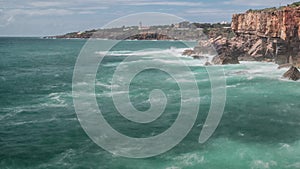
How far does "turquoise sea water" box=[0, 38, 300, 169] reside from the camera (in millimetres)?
24344

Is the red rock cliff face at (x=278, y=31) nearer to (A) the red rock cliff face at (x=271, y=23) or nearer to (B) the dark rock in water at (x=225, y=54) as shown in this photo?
(A) the red rock cliff face at (x=271, y=23)

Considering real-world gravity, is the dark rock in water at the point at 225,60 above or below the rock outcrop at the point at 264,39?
below

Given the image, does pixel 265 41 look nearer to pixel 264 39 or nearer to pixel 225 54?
pixel 264 39

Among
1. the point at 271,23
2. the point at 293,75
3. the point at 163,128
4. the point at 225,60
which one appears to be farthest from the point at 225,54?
the point at 163,128

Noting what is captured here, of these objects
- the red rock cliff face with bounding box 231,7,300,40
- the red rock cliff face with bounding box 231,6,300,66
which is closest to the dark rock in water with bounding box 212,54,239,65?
the red rock cliff face with bounding box 231,6,300,66

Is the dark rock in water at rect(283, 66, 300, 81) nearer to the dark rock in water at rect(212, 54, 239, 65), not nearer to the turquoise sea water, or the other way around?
the turquoise sea water

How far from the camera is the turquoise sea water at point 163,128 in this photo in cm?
2434

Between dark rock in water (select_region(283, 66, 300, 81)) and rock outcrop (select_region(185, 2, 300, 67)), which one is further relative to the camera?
rock outcrop (select_region(185, 2, 300, 67))

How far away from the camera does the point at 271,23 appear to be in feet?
216

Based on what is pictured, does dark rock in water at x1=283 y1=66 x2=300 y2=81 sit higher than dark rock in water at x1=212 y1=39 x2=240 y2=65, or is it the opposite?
dark rock in water at x1=212 y1=39 x2=240 y2=65

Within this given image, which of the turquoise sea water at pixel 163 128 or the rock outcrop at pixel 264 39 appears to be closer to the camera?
the turquoise sea water at pixel 163 128

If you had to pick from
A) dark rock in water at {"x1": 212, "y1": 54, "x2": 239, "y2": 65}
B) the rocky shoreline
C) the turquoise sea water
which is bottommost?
the turquoise sea water

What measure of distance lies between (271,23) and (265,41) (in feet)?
17.4

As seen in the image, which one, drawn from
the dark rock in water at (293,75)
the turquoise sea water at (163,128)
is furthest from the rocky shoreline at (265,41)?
the turquoise sea water at (163,128)
